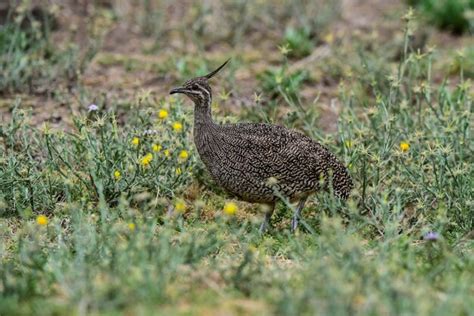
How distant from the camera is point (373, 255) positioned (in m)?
5.36

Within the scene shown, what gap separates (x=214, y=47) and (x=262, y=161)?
452 centimetres

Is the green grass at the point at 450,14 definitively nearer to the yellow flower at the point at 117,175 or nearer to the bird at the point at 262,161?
the bird at the point at 262,161

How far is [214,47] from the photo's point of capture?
35.3 ft

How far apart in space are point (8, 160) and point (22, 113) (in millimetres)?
338

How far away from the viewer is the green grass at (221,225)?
4.42m

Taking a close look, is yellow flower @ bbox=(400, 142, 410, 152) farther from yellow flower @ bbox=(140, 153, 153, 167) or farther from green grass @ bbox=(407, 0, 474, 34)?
green grass @ bbox=(407, 0, 474, 34)

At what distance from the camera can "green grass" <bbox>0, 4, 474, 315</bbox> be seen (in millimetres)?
4422

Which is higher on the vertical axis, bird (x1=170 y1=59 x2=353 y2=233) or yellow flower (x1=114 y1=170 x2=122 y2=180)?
bird (x1=170 y1=59 x2=353 y2=233)

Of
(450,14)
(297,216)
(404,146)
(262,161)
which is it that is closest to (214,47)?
(450,14)

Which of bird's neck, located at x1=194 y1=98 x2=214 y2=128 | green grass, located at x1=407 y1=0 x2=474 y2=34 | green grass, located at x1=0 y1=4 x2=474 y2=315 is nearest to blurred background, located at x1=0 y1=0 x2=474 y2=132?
green grass, located at x1=407 y1=0 x2=474 y2=34

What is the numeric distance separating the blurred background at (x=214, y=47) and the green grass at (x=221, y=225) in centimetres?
27

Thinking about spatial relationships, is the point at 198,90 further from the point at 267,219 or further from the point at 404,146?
the point at 404,146

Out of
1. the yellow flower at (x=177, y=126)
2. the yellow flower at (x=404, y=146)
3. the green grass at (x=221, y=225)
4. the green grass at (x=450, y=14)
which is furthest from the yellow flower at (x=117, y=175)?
the green grass at (x=450, y=14)

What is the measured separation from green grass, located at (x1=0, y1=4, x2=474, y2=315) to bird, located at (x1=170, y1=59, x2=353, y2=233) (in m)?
0.17
